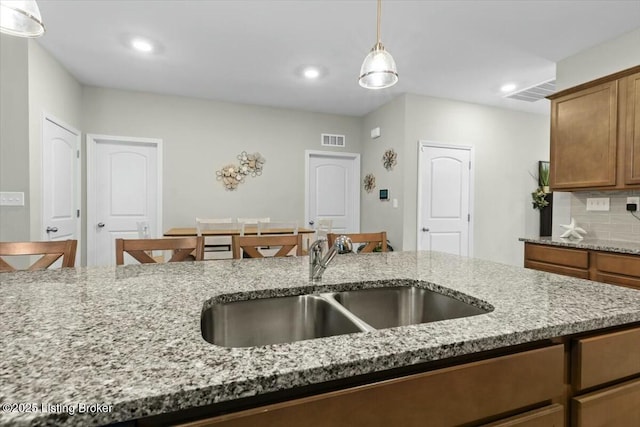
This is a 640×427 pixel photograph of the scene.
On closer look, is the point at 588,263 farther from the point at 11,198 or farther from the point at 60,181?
the point at 60,181

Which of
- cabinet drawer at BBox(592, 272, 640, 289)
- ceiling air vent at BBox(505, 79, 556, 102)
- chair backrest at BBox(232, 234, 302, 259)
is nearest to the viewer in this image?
chair backrest at BBox(232, 234, 302, 259)

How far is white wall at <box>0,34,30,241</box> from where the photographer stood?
279cm

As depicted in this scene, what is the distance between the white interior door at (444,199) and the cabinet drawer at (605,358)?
337 centimetres

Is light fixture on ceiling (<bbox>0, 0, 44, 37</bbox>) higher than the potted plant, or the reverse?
light fixture on ceiling (<bbox>0, 0, 44, 37</bbox>)

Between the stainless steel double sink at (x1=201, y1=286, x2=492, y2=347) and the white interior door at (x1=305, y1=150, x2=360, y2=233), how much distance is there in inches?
150

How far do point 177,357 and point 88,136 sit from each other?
445 cm

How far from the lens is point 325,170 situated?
17.1ft

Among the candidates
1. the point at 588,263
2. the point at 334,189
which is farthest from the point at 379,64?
the point at 334,189

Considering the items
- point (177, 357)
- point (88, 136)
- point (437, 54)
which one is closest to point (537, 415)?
point (177, 357)

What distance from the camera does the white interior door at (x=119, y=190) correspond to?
13.5ft

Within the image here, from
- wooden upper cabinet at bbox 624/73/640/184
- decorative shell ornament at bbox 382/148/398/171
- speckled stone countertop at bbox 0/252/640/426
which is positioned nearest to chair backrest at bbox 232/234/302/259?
speckled stone countertop at bbox 0/252/640/426

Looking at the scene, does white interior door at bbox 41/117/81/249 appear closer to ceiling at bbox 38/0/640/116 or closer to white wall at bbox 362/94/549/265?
ceiling at bbox 38/0/640/116

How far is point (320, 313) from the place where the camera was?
1.18m

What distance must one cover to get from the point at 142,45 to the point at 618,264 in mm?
4268
